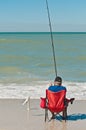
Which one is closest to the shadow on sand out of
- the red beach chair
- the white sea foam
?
the red beach chair

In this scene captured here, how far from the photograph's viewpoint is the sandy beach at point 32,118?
27.9 ft

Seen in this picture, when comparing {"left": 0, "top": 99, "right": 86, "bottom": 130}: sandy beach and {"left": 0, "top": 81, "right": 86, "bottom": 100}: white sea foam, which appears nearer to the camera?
{"left": 0, "top": 99, "right": 86, "bottom": 130}: sandy beach

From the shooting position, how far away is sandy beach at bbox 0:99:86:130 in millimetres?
8492

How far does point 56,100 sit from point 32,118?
3.17ft

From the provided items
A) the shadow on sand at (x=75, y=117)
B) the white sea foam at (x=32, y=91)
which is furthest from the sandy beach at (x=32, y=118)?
the white sea foam at (x=32, y=91)

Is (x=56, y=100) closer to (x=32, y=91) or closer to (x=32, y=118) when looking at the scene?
(x=32, y=118)

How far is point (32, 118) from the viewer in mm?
9227

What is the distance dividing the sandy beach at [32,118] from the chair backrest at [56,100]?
0.34 metres

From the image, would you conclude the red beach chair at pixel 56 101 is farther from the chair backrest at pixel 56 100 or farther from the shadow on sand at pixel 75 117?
the shadow on sand at pixel 75 117

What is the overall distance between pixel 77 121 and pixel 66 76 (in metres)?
10.5

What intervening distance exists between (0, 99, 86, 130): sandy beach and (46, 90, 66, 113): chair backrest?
0.34 metres

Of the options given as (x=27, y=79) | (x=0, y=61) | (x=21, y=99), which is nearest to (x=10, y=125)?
(x=21, y=99)

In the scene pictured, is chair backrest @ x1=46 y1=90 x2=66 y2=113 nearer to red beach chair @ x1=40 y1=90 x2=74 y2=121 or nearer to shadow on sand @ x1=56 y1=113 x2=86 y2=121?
red beach chair @ x1=40 y1=90 x2=74 y2=121

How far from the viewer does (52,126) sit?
335 inches
